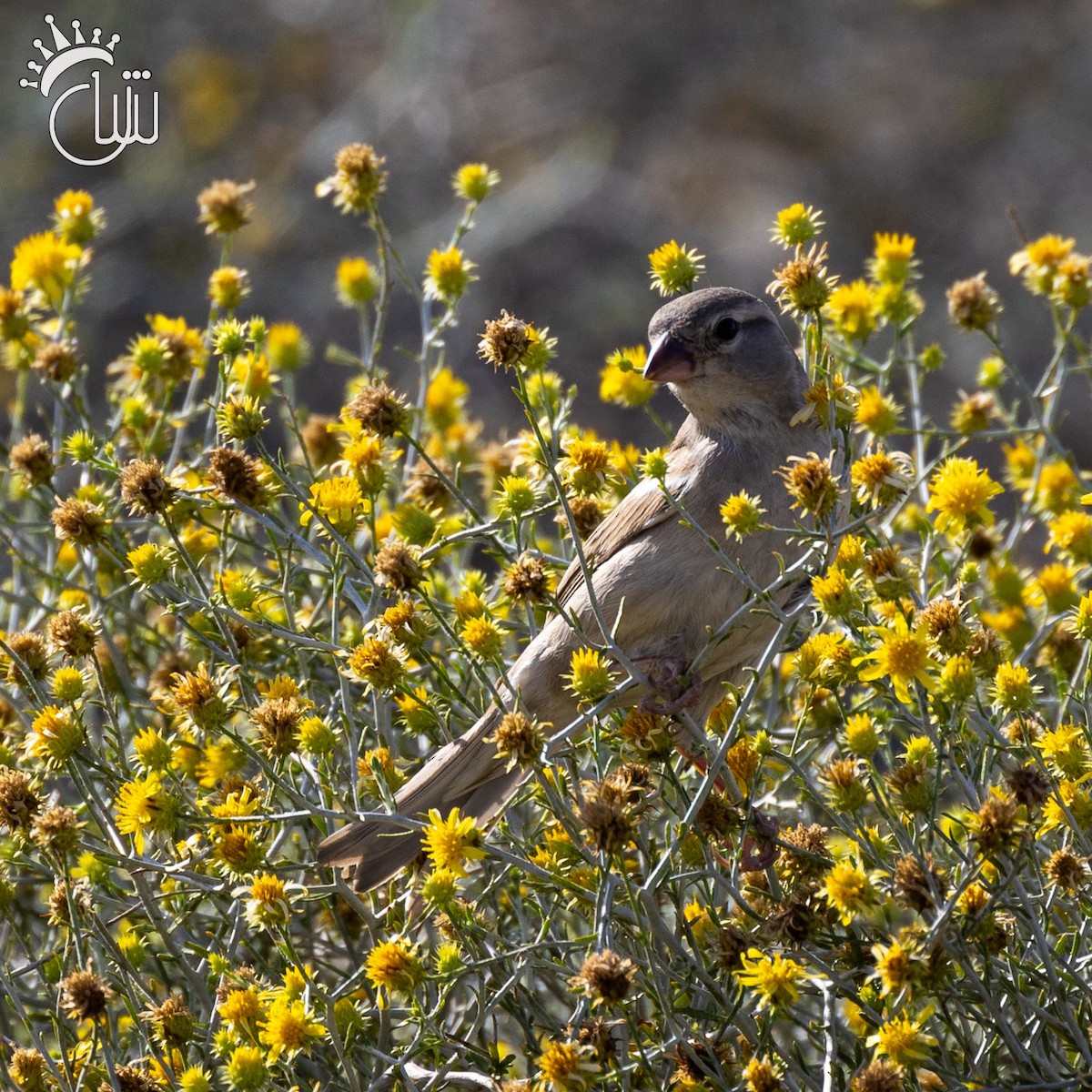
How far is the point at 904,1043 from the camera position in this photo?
209 cm

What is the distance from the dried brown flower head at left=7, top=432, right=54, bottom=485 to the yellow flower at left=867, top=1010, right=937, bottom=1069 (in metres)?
2.05

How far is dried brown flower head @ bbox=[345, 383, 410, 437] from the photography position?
2.88 metres

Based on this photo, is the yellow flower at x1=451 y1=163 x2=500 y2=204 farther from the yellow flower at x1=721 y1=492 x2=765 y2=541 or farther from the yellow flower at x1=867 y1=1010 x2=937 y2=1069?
the yellow flower at x1=867 y1=1010 x2=937 y2=1069

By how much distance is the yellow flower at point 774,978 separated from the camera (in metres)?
2.20

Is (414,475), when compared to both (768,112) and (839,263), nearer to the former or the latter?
(839,263)

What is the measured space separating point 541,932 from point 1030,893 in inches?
32.7

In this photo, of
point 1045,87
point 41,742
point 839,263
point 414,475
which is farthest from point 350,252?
point 41,742

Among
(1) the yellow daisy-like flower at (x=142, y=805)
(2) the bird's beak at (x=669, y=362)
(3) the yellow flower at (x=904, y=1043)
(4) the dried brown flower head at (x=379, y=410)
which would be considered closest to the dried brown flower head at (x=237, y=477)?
(4) the dried brown flower head at (x=379, y=410)

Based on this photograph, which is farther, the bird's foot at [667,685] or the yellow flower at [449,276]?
the yellow flower at [449,276]

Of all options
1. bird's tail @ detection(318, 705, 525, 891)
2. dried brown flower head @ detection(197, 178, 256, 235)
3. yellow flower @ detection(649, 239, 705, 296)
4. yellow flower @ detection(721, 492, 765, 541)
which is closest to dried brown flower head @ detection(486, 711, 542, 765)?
bird's tail @ detection(318, 705, 525, 891)

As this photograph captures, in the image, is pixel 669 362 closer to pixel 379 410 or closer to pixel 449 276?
pixel 449 276

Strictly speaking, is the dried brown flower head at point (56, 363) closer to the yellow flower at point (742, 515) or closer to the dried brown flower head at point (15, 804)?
the dried brown flower head at point (15, 804)

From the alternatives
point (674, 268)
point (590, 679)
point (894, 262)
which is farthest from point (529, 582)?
point (894, 262)

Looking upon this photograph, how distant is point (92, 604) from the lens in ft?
10.9
